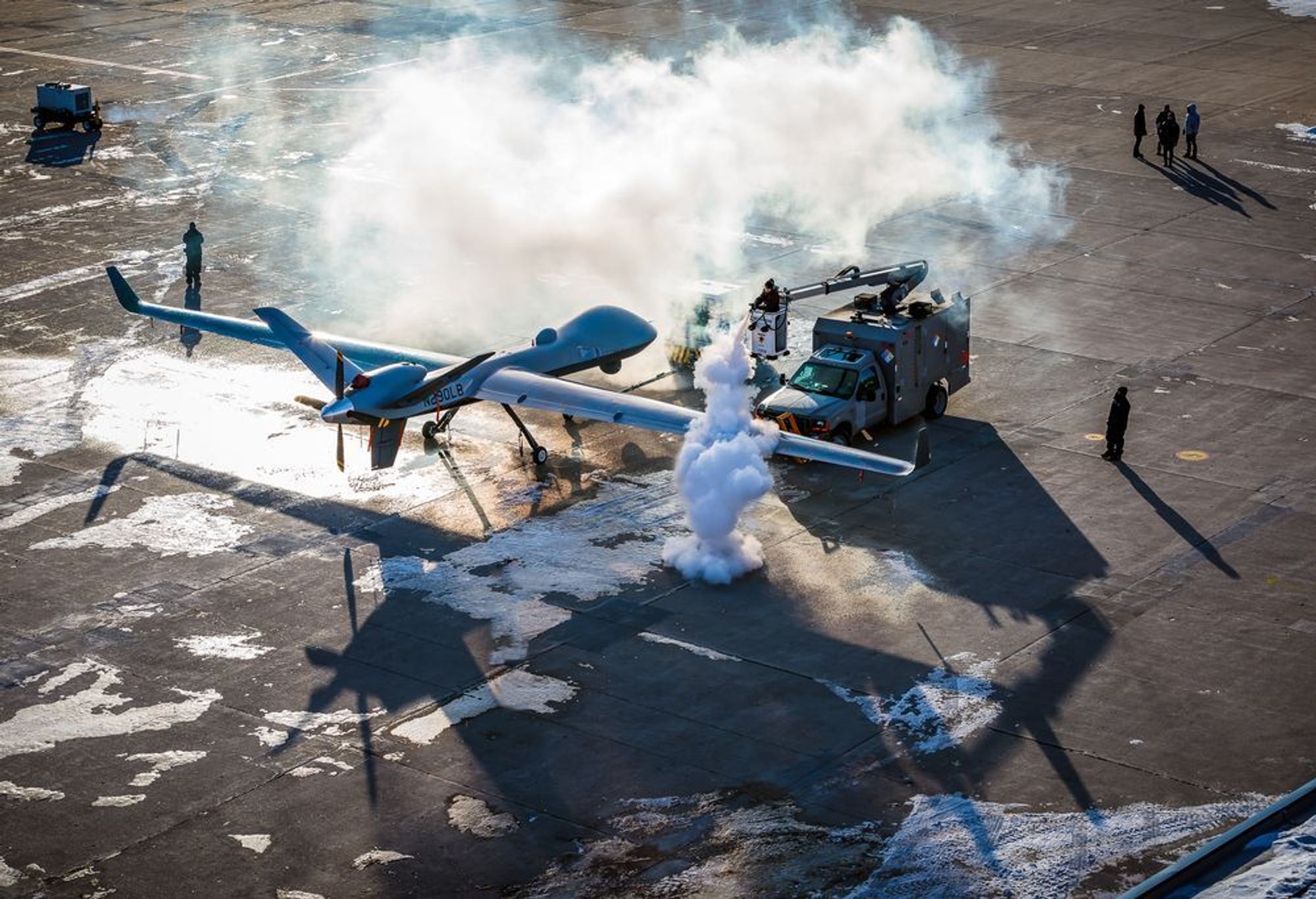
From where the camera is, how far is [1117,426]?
34.3m

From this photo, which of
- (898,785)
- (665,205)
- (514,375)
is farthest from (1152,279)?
(898,785)

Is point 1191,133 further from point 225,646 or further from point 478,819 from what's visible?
point 478,819

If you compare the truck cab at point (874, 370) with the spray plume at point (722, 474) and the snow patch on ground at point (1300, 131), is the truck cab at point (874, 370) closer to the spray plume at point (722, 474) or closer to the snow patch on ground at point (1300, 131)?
the spray plume at point (722, 474)

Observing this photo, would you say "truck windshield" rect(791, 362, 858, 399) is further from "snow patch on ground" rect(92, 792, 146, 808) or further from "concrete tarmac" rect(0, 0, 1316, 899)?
"snow patch on ground" rect(92, 792, 146, 808)

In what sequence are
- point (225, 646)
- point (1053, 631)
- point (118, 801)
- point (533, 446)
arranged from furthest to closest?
point (533, 446) → point (225, 646) → point (1053, 631) → point (118, 801)

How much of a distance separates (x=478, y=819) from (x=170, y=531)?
11878mm

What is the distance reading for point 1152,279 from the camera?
45344 mm

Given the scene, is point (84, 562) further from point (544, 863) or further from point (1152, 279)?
point (1152, 279)

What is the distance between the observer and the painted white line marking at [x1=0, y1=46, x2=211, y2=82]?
2717 inches

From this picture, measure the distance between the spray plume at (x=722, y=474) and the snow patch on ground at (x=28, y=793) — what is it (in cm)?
1120

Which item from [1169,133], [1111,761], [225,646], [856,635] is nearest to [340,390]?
[225,646]

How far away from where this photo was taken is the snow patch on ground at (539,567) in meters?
29.0

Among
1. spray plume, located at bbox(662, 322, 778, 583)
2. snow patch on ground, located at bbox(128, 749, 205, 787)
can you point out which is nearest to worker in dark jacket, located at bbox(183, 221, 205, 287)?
spray plume, located at bbox(662, 322, 778, 583)

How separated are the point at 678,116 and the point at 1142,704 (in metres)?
29.3
